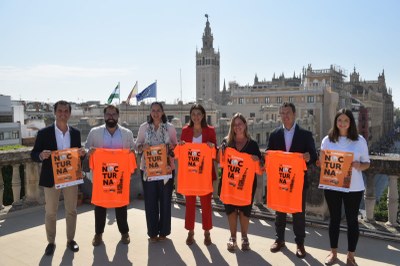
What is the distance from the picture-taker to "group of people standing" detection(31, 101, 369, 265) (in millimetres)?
4523

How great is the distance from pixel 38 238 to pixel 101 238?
97 cm

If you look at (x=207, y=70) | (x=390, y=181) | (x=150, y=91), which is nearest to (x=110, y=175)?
(x=390, y=181)

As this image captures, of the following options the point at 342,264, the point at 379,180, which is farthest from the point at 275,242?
the point at 379,180

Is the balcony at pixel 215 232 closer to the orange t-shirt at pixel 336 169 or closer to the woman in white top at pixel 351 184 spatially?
the woman in white top at pixel 351 184

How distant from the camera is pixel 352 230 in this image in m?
4.46

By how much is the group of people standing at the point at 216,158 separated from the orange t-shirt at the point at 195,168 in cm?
7

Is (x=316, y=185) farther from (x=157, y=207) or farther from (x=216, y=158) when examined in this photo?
(x=157, y=207)

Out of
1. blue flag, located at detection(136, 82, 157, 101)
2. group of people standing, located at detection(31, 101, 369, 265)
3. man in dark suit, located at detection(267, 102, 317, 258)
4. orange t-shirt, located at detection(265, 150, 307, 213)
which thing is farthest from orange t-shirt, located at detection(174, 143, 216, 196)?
blue flag, located at detection(136, 82, 157, 101)

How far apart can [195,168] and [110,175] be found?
1.23m

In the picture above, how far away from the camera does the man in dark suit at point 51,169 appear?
4.89m

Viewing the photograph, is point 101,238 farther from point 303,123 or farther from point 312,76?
point 312,76

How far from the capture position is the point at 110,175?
5273 millimetres

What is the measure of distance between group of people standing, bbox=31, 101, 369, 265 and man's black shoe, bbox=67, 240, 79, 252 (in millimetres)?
13

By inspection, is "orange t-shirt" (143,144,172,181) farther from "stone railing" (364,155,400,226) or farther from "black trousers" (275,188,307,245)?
"stone railing" (364,155,400,226)
